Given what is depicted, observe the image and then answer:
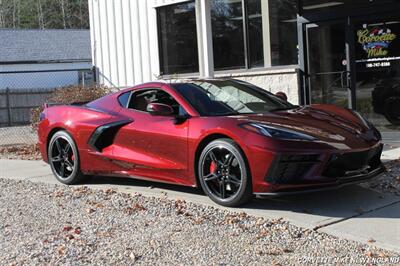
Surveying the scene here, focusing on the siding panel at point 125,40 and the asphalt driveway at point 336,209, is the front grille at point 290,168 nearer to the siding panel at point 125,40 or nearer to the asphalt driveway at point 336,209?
the asphalt driveway at point 336,209

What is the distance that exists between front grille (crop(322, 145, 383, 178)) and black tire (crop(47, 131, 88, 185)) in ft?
11.9

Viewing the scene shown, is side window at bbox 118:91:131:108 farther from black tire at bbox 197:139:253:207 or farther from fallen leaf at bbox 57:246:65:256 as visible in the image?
fallen leaf at bbox 57:246:65:256

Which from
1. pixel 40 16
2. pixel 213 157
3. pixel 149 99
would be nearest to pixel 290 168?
pixel 213 157

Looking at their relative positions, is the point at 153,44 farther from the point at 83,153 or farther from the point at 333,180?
the point at 333,180

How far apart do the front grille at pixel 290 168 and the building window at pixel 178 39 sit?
9032 mm

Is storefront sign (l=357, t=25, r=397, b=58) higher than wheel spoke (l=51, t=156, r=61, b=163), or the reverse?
storefront sign (l=357, t=25, r=397, b=58)

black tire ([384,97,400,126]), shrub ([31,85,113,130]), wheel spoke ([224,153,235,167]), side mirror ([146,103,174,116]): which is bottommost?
wheel spoke ([224,153,235,167])

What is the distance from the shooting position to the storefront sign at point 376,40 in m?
11.2

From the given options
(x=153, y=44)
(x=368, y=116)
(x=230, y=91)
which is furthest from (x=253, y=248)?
(x=153, y=44)

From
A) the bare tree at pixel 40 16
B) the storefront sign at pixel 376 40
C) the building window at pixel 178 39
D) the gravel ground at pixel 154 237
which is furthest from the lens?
the bare tree at pixel 40 16

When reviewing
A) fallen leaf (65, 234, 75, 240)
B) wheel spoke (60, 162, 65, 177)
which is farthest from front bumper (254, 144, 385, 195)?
wheel spoke (60, 162, 65, 177)

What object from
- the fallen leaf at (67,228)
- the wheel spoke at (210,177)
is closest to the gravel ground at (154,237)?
the fallen leaf at (67,228)

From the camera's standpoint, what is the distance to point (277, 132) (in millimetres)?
5773

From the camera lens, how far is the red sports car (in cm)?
573
